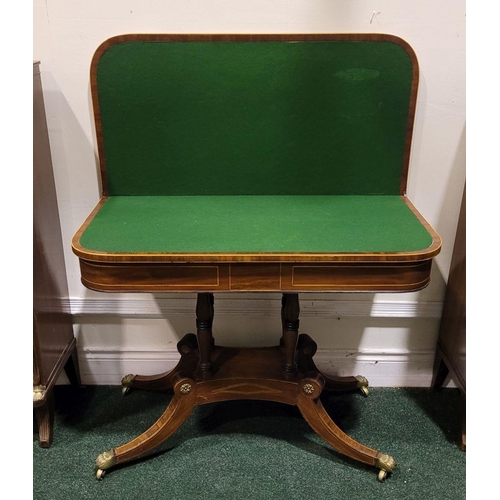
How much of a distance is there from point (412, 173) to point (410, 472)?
963mm

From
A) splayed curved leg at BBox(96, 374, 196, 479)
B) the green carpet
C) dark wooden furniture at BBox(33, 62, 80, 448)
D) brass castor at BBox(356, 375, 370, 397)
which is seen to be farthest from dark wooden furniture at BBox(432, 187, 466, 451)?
dark wooden furniture at BBox(33, 62, 80, 448)

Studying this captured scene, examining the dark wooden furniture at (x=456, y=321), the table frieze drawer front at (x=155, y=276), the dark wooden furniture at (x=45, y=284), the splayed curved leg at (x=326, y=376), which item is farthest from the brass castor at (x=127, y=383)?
the dark wooden furniture at (x=456, y=321)

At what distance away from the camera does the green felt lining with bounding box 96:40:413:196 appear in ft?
5.56

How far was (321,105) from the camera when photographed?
5.71ft

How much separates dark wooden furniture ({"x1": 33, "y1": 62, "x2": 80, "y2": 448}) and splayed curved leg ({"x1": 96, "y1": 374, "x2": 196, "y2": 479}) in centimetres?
26

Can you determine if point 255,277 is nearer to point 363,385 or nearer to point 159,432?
point 159,432

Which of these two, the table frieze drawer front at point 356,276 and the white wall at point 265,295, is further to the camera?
the white wall at point 265,295

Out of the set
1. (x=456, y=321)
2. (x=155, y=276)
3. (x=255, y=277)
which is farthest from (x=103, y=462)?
(x=456, y=321)

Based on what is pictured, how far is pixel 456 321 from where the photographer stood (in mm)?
1926

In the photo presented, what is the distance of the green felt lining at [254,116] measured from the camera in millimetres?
1693

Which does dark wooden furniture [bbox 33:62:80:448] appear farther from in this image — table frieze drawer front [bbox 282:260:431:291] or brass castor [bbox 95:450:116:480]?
table frieze drawer front [bbox 282:260:431:291]

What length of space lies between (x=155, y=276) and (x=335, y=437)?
0.81 meters

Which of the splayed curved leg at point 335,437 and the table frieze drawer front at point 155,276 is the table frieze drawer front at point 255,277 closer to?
the table frieze drawer front at point 155,276

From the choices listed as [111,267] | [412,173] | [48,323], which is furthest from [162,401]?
[412,173]
